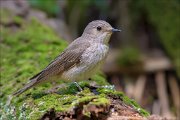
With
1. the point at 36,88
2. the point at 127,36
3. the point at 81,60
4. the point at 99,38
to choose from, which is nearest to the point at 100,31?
the point at 99,38

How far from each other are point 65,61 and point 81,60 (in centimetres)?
23

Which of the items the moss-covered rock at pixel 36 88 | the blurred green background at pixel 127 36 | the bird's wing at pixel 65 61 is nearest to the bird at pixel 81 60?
the bird's wing at pixel 65 61

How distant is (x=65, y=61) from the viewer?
5.38m

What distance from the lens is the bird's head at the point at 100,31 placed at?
5.46 m

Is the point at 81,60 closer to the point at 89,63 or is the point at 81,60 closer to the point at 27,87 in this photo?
the point at 89,63

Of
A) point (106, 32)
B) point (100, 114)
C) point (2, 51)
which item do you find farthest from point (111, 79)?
point (100, 114)

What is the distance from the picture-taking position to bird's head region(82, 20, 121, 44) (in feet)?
17.9

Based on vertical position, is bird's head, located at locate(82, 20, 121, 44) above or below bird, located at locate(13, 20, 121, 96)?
above

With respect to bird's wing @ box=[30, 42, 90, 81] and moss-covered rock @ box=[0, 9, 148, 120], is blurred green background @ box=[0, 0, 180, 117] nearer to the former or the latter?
moss-covered rock @ box=[0, 9, 148, 120]

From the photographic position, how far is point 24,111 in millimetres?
4762

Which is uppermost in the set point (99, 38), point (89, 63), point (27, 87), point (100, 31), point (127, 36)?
point (127, 36)

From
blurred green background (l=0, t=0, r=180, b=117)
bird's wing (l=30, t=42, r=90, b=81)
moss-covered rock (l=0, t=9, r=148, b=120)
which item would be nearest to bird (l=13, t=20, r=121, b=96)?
bird's wing (l=30, t=42, r=90, b=81)

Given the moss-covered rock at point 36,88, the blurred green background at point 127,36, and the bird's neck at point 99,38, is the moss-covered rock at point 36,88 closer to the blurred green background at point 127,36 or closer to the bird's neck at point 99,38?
the blurred green background at point 127,36

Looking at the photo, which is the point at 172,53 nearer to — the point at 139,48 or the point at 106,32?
the point at 139,48
